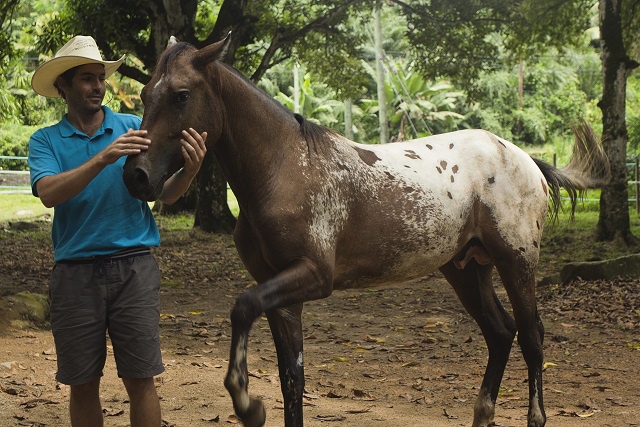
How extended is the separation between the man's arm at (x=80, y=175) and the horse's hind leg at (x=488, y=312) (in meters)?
2.59

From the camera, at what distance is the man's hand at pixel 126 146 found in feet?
11.4

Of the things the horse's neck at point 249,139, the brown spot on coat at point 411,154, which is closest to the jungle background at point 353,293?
the brown spot on coat at point 411,154

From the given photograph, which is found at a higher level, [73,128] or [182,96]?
[182,96]

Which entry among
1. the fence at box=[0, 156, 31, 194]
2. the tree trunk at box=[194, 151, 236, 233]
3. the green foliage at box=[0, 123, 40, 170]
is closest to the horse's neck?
the tree trunk at box=[194, 151, 236, 233]

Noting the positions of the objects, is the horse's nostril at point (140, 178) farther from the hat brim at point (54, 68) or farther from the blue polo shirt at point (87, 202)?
the hat brim at point (54, 68)

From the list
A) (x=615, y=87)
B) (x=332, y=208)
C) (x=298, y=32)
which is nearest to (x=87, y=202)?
(x=332, y=208)

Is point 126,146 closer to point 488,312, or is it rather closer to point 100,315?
point 100,315

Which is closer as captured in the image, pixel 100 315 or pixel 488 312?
pixel 100 315

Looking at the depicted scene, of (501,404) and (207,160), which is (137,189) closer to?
(501,404)

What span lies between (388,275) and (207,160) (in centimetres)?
1157

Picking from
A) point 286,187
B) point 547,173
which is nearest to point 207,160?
point 547,173

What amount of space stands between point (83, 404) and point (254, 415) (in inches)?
31.5

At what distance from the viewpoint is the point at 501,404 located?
5.63 meters

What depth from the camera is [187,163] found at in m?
3.82
